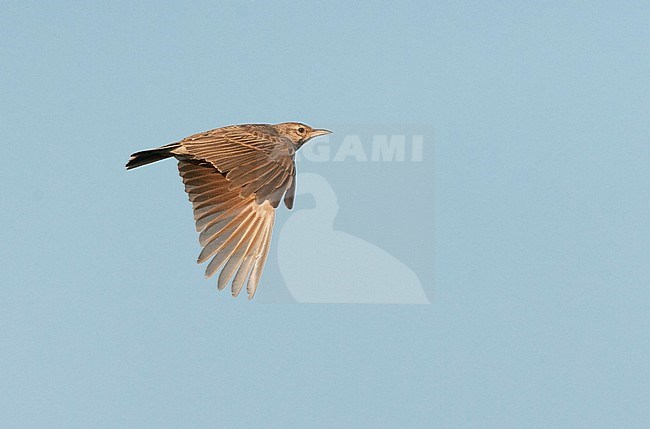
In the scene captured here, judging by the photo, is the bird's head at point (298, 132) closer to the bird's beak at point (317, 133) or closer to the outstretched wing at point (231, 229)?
the bird's beak at point (317, 133)

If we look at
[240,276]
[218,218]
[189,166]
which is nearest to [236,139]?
[189,166]

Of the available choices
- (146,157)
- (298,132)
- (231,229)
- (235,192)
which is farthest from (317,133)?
(231,229)

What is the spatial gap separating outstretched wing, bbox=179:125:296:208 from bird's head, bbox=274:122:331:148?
235 cm

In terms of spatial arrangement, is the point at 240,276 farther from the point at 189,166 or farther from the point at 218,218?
the point at 189,166

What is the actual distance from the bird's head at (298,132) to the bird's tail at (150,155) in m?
2.92

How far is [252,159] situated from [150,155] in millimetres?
1967

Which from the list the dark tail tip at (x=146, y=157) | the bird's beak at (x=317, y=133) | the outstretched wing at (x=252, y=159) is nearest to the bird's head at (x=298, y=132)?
the bird's beak at (x=317, y=133)

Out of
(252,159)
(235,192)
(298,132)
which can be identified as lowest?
(235,192)

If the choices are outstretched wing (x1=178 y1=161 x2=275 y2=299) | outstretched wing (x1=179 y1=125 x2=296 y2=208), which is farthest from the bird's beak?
outstretched wing (x1=178 y1=161 x2=275 y2=299)

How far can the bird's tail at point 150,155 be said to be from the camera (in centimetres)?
1421

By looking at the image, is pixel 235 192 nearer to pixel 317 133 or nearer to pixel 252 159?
pixel 252 159

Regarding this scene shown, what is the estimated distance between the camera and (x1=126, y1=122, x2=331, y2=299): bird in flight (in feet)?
40.3

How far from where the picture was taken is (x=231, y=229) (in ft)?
41.4

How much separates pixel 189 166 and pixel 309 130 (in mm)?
3800
